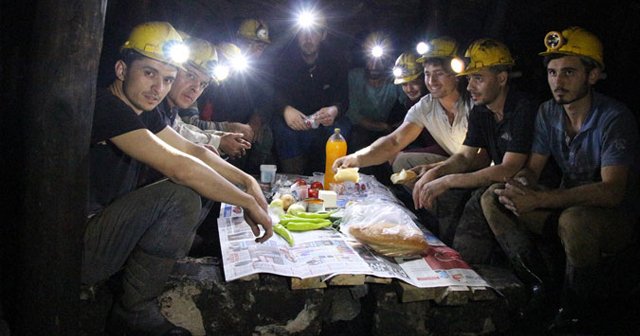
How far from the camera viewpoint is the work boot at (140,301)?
7.79 feet

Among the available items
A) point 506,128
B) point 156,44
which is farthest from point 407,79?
point 156,44

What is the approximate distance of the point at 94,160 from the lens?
2607 mm

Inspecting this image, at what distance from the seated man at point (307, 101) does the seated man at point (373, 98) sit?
18 cm

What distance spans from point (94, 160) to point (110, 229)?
51cm

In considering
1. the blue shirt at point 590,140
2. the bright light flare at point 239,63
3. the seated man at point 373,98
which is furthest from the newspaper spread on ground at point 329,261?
the seated man at point 373,98

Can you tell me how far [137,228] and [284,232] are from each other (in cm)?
102

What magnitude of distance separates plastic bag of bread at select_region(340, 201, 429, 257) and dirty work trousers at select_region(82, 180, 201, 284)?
119 centimetres

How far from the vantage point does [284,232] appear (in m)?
3.03

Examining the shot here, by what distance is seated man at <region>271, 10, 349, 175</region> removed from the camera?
5.85m

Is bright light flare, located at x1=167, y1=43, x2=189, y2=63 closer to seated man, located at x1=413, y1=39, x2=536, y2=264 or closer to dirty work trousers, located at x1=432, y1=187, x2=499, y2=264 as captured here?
seated man, located at x1=413, y1=39, x2=536, y2=264

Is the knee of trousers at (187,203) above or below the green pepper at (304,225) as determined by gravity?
above

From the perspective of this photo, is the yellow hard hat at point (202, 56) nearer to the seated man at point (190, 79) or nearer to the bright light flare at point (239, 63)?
the seated man at point (190, 79)

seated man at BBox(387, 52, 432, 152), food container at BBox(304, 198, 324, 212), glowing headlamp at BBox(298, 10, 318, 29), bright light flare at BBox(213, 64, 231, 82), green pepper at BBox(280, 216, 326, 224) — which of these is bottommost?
green pepper at BBox(280, 216, 326, 224)

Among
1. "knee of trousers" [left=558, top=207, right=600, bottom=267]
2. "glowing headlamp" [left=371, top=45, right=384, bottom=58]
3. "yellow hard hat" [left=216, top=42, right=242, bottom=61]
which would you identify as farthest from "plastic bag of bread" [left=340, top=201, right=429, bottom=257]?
"glowing headlamp" [left=371, top=45, right=384, bottom=58]
